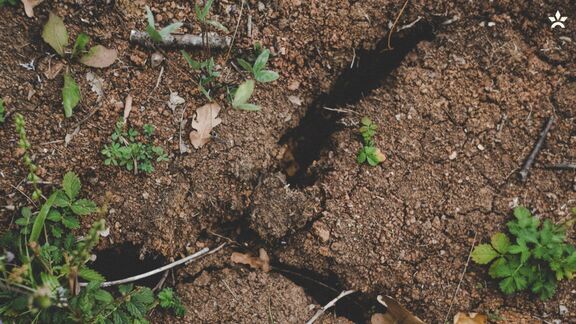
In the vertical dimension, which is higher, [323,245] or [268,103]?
[268,103]

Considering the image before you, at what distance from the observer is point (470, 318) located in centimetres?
243

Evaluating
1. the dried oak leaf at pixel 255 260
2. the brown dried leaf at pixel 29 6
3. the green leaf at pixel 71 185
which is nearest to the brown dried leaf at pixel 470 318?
the dried oak leaf at pixel 255 260

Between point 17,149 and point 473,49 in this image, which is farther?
point 473,49

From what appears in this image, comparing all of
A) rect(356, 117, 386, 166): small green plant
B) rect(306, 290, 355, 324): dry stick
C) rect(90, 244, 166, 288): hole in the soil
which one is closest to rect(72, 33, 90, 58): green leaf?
rect(90, 244, 166, 288): hole in the soil

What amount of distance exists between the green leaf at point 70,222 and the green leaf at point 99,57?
2.42 feet

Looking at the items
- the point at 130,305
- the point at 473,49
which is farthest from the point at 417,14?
the point at 130,305

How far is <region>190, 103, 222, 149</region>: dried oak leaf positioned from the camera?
2395 mm

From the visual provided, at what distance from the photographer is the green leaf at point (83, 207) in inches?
87.6

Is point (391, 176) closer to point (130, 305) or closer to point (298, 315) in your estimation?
point (298, 315)

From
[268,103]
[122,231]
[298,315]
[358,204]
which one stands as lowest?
[298,315]

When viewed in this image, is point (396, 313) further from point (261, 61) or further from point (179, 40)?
point (179, 40)

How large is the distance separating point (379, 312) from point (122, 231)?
1.36 metres

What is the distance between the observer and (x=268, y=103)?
2.47 metres

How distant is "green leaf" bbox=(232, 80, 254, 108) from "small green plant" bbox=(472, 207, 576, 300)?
135 cm
